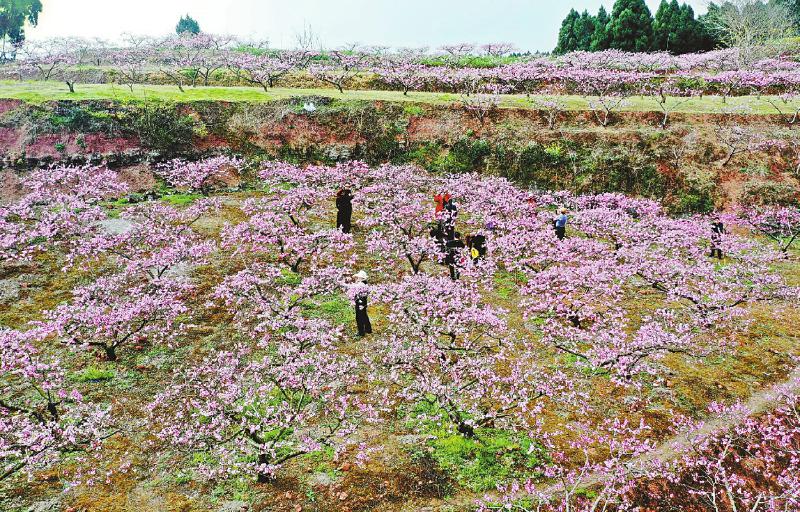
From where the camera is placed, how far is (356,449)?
38.2 feet

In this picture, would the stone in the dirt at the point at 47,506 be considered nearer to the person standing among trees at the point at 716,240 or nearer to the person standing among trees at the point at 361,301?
the person standing among trees at the point at 361,301

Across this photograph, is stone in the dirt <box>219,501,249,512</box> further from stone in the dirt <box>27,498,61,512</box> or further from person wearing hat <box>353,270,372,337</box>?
person wearing hat <box>353,270,372,337</box>

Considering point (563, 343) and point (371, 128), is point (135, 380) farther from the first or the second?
point (371, 128)

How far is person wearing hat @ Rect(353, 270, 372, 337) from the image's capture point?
15320 millimetres

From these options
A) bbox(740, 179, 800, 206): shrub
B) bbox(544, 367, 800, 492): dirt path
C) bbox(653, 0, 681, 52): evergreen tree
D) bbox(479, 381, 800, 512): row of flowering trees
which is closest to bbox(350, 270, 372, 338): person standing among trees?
bbox(479, 381, 800, 512): row of flowering trees

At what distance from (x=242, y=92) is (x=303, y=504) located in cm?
3793

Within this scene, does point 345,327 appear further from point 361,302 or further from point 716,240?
point 716,240

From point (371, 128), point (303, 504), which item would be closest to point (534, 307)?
point (303, 504)

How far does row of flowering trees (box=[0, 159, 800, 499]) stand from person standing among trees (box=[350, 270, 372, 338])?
608mm

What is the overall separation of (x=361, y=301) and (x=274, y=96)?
29.2m

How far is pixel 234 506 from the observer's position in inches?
396

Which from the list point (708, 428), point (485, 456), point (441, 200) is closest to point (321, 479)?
point (485, 456)

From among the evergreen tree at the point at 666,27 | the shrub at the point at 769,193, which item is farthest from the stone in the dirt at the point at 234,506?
the evergreen tree at the point at 666,27

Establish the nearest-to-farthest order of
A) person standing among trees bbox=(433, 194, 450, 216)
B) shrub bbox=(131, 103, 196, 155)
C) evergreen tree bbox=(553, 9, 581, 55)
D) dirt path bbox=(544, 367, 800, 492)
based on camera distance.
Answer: dirt path bbox=(544, 367, 800, 492) < person standing among trees bbox=(433, 194, 450, 216) < shrub bbox=(131, 103, 196, 155) < evergreen tree bbox=(553, 9, 581, 55)
